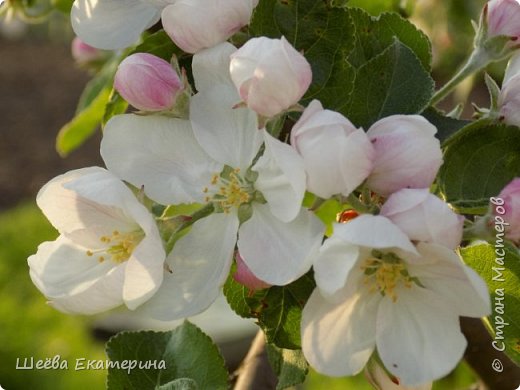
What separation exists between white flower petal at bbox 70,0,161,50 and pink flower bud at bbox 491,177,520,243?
402 mm

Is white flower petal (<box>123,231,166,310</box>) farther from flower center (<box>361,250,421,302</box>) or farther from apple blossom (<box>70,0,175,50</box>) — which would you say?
apple blossom (<box>70,0,175,50</box>)

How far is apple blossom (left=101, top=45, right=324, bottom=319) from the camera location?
73 centimetres

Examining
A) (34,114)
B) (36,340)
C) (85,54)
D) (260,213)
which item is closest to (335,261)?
(260,213)

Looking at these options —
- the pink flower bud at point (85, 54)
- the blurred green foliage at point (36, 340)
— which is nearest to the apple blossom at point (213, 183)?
the pink flower bud at point (85, 54)

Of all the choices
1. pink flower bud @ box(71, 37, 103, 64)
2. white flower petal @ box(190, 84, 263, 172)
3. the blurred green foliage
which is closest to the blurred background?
the blurred green foliage

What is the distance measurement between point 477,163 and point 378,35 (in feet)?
0.52

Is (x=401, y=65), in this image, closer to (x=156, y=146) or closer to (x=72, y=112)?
(x=156, y=146)

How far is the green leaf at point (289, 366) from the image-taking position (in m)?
0.83

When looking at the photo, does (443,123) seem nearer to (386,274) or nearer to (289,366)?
(386,274)

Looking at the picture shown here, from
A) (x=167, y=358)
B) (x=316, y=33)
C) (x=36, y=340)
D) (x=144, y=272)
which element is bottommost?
(x=36, y=340)

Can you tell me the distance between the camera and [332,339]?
0.71m

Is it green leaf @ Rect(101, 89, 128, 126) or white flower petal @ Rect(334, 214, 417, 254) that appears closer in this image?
white flower petal @ Rect(334, 214, 417, 254)

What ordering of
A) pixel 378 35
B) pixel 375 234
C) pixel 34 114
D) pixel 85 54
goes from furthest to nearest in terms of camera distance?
pixel 34 114, pixel 85 54, pixel 378 35, pixel 375 234

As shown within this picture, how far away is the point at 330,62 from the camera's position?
80 centimetres
